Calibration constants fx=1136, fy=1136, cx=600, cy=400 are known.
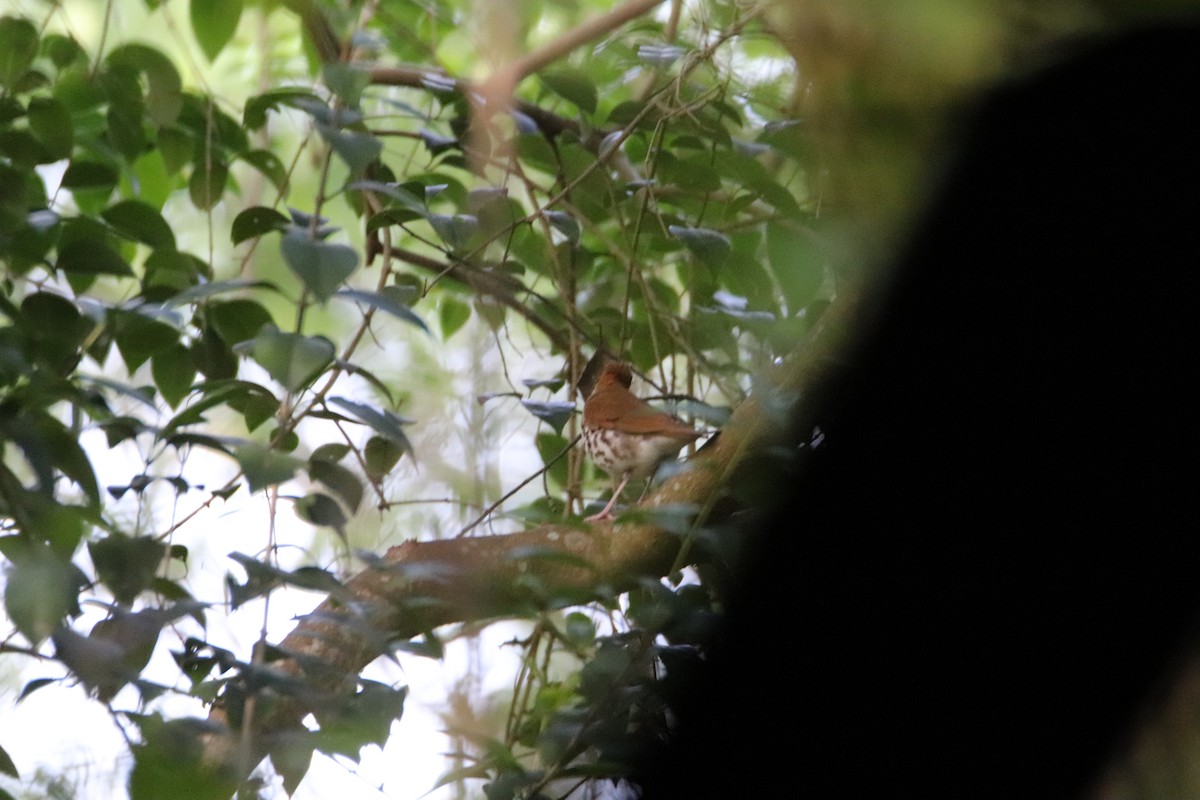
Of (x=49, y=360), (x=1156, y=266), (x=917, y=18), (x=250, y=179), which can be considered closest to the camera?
(x=917, y=18)

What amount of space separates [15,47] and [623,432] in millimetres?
1054

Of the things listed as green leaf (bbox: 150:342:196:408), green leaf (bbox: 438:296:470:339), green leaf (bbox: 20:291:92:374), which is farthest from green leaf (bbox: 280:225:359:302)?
green leaf (bbox: 438:296:470:339)

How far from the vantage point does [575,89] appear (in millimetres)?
1770

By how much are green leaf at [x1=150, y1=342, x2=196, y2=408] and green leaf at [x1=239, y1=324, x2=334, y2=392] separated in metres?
0.65

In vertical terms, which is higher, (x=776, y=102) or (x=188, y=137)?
(x=188, y=137)

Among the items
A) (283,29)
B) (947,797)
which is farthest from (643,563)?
(283,29)

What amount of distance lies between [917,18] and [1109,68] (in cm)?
16

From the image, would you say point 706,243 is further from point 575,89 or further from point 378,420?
point 378,420

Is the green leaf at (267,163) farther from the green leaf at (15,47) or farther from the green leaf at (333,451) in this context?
the green leaf at (333,451)

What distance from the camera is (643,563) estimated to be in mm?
1426

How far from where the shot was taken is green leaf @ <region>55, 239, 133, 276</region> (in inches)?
56.0

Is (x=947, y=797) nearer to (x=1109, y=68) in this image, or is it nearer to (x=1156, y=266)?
(x=1156, y=266)

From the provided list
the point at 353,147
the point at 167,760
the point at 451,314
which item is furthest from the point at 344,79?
the point at 451,314

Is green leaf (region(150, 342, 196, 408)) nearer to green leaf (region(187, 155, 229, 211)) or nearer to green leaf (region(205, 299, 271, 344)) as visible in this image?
green leaf (region(205, 299, 271, 344))
